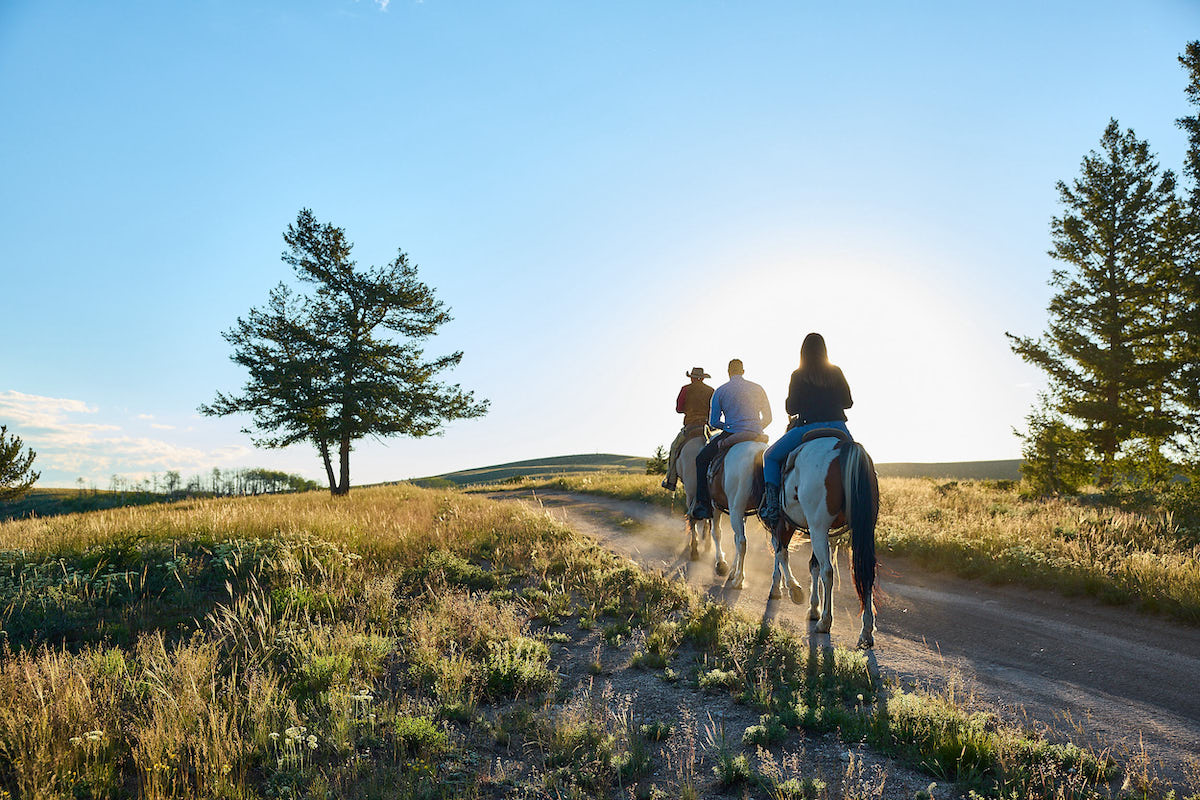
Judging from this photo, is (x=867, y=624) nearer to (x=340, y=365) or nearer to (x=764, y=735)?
(x=764, y=735)

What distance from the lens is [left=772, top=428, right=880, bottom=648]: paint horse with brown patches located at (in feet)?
21.9

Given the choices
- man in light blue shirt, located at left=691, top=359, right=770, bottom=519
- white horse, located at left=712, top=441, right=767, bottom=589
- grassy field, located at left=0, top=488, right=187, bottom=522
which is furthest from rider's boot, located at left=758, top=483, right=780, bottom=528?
grassy field, located at left=0, top=488, right=187, bottom=522

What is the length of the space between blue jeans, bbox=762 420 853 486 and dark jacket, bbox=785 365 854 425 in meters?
0.09

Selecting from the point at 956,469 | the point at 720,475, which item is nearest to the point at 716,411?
the point at 720,475

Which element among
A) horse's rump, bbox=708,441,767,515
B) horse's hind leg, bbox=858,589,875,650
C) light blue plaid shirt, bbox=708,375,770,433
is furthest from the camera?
light blue plaid shirt, bbox=708,375,770,433

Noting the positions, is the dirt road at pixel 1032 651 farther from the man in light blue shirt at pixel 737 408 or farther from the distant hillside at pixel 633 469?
the distant hillside at pixel 633 469

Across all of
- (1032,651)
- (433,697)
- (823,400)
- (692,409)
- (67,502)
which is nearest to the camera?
(433,697)

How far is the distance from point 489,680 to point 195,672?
263cm

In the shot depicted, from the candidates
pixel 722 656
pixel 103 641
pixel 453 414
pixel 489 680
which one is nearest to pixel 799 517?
pixel 722 656

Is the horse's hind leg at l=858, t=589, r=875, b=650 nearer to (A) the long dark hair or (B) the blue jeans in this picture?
(B) the blue jeans

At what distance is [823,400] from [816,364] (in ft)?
1.60

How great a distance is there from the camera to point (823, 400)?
784 centimetres

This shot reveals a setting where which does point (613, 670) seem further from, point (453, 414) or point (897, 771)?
point (453, 414)

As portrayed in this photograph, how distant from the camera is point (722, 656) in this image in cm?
644
